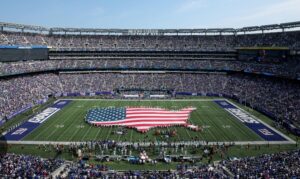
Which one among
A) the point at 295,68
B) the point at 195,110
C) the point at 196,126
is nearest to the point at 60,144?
the point at 196,126

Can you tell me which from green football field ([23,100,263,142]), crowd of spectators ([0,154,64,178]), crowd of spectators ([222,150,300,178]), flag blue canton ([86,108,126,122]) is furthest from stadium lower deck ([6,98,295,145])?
crowd of spectators ([0,154,64,178])

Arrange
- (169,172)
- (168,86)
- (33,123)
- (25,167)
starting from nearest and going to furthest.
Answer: (25,167), (169,172), (33,123), (168,86)

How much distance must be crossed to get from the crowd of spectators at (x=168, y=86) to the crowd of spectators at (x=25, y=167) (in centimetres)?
2345

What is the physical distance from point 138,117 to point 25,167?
80.8 feet

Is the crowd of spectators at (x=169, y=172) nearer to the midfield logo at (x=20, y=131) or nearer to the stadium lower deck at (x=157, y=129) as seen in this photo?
the stadium lower deck at (x=157, y=129)

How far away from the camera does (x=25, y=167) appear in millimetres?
25172

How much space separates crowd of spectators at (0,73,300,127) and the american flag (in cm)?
1362

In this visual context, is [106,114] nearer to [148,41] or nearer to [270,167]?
[270,167]

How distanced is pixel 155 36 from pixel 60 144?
6332 cm

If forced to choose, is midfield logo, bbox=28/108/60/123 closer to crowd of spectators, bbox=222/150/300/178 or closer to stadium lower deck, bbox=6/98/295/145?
stadium lower deck, bbox=6/98/295/145

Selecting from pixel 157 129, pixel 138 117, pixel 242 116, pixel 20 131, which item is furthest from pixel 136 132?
pixel 242 116

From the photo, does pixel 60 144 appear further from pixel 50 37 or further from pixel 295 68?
pixel 50 37

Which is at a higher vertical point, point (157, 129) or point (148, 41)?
point (148, 41)

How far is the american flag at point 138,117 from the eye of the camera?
4557 cm
